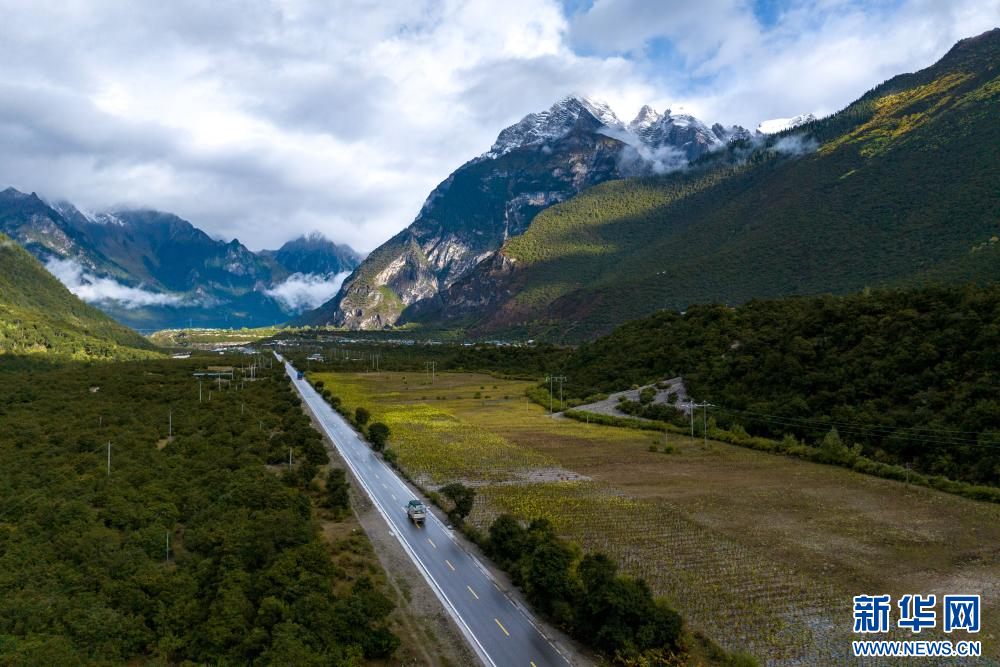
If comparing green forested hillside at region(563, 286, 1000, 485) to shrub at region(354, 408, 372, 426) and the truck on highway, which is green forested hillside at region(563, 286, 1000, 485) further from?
the truck on highway

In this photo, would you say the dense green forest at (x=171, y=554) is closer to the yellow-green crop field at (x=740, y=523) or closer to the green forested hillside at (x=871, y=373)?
the yellow-green crop field at (x=740, y=523)

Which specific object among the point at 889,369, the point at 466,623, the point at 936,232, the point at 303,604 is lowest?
the point at 466,623

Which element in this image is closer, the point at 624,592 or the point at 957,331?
the point at 624,592

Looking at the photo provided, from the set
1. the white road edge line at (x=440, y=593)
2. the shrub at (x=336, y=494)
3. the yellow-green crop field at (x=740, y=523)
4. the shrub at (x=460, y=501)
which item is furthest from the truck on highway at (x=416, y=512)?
the shrub at (x=336, y=494)

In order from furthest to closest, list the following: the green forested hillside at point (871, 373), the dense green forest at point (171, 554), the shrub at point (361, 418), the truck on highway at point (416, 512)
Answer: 1. the shrub at point (361, 418)
2. the green forested hillside at point (871, 373)
3. the truck on highway at point (416, 512)
4. the dense green forest at point (171, 554)

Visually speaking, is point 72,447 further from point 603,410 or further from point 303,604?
point 603,410

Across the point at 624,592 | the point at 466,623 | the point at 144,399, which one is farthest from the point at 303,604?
the point at 144,399

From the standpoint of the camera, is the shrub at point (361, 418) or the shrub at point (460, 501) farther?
the shrub at point (361, 418)
